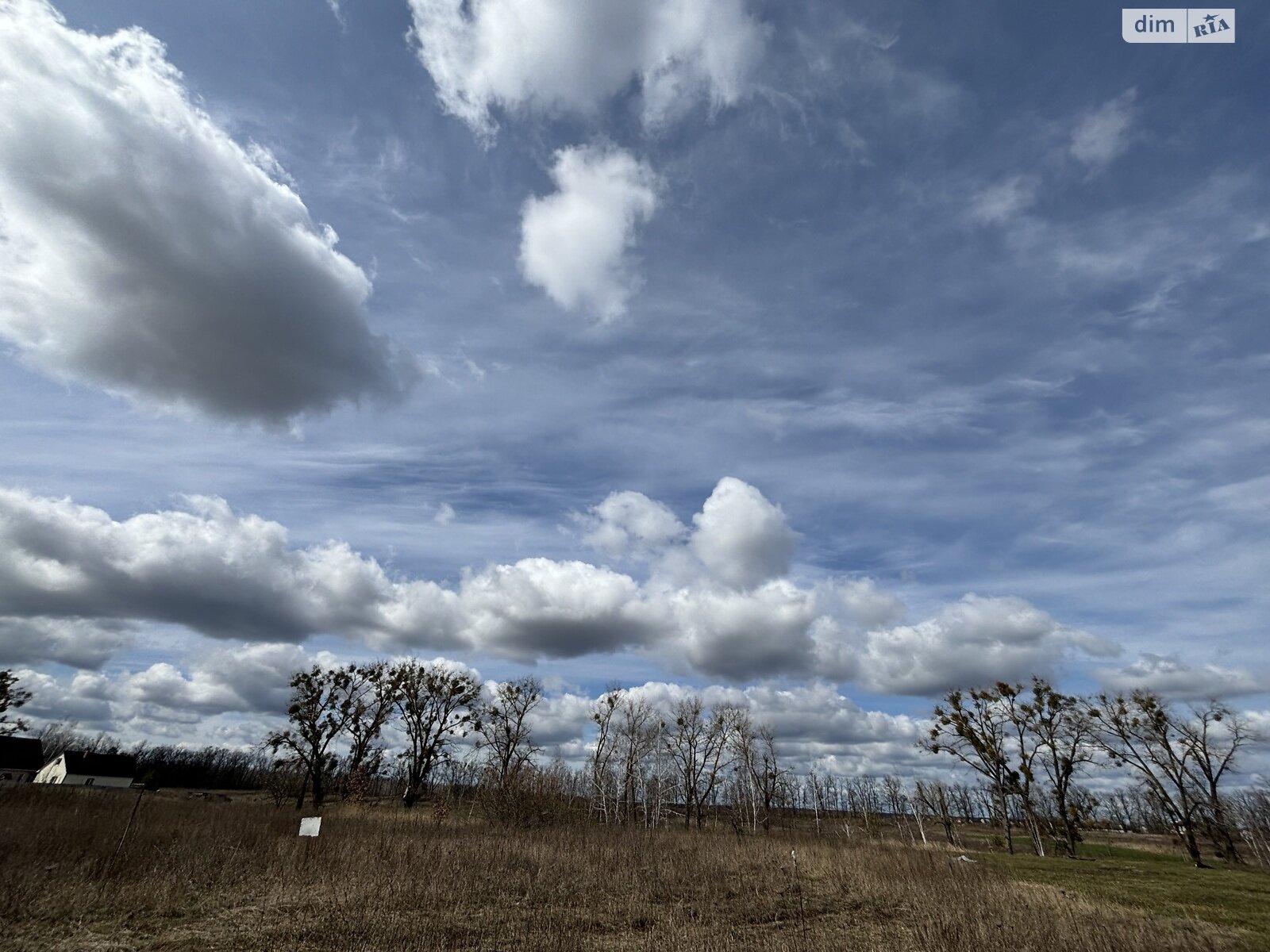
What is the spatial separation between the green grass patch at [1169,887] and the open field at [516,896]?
0.15 meters

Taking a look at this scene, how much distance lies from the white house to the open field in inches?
2152

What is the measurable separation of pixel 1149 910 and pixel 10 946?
22.8 meters

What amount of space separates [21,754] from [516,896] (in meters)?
79.2

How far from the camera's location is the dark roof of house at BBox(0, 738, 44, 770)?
59.2 m

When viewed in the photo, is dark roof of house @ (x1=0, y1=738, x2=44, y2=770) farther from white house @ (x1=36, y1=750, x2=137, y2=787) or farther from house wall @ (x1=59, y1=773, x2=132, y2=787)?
house wall @ (x1=59, y1=773, x2=132, y2=787)

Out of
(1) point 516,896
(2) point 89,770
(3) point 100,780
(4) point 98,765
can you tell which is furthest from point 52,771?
(1) point 516,896

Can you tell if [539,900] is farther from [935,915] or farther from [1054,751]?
[1054,751]

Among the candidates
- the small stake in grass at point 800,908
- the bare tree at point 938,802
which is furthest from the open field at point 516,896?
the bare tree at point 938,802

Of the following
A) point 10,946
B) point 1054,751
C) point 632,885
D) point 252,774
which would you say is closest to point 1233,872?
point 1054,751

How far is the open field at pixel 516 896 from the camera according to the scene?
34.9 ft

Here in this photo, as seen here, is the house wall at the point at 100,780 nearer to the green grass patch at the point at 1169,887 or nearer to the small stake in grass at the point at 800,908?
the small stake in grass at the point at 800,908

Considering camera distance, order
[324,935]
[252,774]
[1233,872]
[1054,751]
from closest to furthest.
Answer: [324,935] → [1233,872] → [1054,751] → [252,774]

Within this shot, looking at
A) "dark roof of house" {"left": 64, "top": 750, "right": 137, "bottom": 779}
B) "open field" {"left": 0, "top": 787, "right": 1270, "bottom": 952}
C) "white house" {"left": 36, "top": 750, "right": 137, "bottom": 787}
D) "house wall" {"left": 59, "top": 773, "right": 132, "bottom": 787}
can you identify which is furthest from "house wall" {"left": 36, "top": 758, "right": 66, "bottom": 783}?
"open field" {"left": 0, "top": 787, "right": 1270, "bottom": 952}

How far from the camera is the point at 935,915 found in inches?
522
